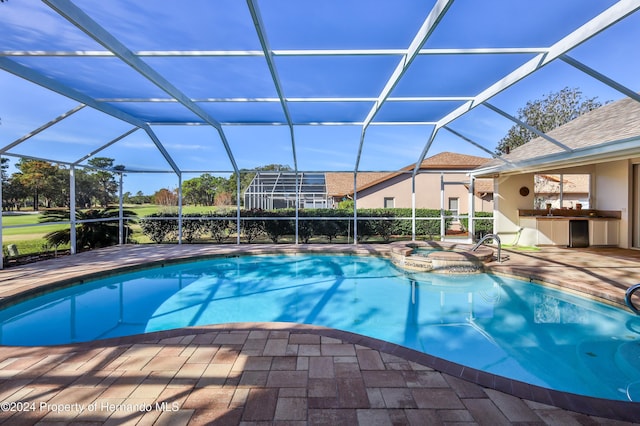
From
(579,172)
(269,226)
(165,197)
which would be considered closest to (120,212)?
(165,197)

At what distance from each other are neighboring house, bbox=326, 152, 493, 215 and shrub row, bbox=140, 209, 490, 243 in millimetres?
3630

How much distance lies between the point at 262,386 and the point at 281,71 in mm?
4931

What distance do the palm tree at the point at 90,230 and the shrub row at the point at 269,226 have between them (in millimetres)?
900

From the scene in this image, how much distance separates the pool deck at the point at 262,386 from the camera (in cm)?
220

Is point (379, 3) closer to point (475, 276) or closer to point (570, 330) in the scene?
point (570, 330)

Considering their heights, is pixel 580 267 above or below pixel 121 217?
below

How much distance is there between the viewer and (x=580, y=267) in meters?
7.08

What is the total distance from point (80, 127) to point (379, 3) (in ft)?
26.3

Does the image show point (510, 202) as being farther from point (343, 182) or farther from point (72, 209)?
point (72, 209)

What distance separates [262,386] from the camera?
2555 millimetres

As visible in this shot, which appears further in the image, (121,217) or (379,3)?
(121,217)

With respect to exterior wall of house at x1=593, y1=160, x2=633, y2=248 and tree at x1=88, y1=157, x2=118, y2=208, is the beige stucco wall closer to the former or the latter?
exterior wall of house at x1=593, y1=160, x2=633, y2=248

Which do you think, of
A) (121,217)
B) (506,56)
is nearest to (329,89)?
(506,56)

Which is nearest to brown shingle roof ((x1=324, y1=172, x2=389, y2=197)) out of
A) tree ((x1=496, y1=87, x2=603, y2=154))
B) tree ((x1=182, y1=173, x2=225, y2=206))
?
tree ((x1=182, y1=173, x2=225, y2=206))
